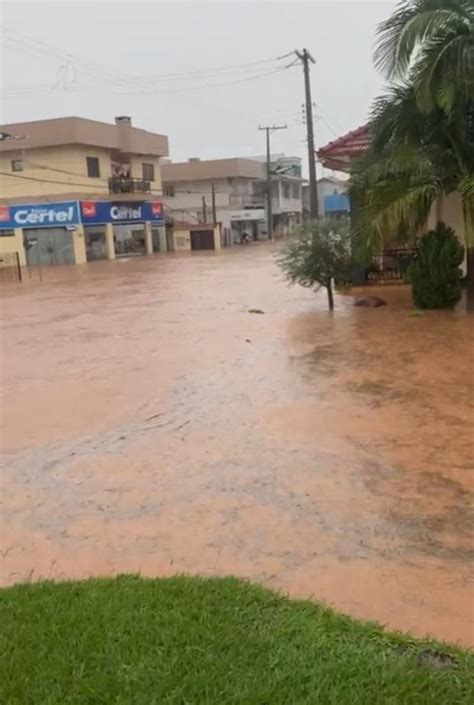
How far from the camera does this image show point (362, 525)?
475cm

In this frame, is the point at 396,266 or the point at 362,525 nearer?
the point at 362,525

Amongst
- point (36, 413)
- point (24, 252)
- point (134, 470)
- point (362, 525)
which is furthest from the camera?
point (24, 252)

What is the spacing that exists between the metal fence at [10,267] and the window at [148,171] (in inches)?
451

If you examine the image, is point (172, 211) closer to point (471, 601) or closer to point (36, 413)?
point (36, 413)

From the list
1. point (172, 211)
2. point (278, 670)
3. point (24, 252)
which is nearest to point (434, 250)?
point (278, 670)

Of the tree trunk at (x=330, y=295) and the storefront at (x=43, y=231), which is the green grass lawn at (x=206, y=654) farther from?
the storefront at (x=43, y=231)

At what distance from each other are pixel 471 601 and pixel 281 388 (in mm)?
5027

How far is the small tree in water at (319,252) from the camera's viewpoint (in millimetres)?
14781

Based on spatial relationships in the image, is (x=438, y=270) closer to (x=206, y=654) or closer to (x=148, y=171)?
(x=206, y=654)

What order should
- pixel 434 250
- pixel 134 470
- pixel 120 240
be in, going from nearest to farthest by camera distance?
pixel 134 470 < pixel 434 250 < pixel 120 240

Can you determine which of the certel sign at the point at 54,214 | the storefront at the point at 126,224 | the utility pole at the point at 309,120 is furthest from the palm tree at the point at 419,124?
the storefront at the point at 126,224

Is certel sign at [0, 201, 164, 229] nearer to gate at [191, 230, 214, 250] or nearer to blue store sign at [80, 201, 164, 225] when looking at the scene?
blue store sign at [80, 201, 164, 225]

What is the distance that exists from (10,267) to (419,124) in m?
31.3

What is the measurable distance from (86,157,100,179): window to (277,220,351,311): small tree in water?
1223 inches
